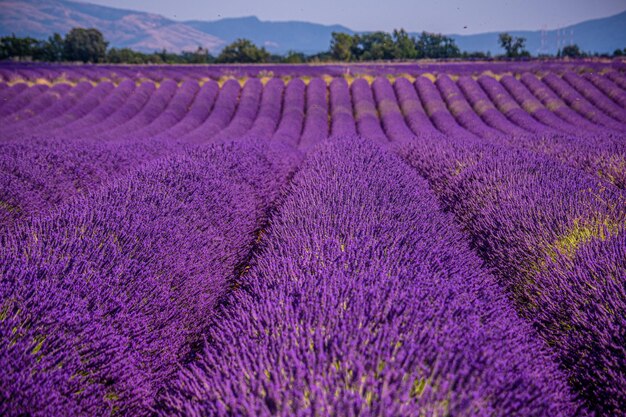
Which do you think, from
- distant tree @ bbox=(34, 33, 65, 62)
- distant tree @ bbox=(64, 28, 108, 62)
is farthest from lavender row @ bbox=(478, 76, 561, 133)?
distant tree @ bbox=(34, 33, 65, 62)

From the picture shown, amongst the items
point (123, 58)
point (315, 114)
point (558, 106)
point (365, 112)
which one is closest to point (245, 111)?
point (315, 114)

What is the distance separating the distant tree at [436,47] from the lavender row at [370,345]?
46.9 meters

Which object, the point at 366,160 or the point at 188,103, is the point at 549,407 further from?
the point at 188,103

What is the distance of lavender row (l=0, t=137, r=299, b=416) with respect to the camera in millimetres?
1412

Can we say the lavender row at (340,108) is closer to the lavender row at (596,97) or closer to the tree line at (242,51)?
the lavender row at (596,97)

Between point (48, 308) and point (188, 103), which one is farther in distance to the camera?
point (188, 103)

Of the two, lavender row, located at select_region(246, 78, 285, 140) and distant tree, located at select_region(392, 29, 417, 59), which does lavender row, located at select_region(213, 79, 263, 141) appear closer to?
lavender row, located at select_region(246, 78, 285, 140)

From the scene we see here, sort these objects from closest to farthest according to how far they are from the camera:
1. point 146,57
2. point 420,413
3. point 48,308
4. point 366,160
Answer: point 420,413, point 48,308, point 366,160, point 146,57

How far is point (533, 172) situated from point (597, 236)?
148 cm

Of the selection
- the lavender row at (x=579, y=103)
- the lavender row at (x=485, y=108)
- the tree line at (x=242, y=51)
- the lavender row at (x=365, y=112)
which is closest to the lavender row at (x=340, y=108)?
the lavender row at (x=365, y=112)

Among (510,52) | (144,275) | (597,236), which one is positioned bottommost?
(144,275)

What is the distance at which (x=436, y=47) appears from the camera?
4625cm

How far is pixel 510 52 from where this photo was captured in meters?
38.8

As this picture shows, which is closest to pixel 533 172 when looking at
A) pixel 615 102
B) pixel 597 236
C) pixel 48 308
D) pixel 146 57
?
pixel 597 236
